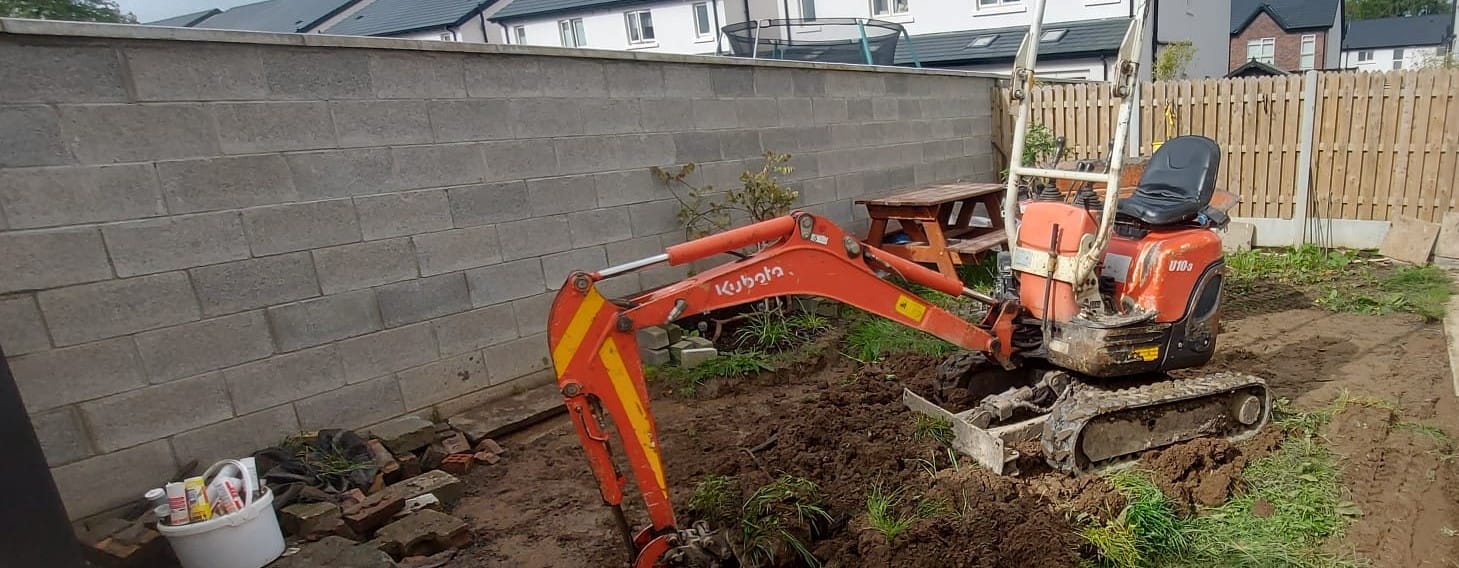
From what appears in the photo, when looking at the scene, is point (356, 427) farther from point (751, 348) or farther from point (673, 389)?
point (751, 348)

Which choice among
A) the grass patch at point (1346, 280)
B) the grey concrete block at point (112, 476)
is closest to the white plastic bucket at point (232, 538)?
the grey concrete block at point (112, 476)

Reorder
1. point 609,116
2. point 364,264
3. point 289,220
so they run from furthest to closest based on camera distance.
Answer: point 609,116
point 364,264
point 289,220

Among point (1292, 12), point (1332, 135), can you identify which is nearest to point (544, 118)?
point (1332, 135)

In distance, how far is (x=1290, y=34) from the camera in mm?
37031

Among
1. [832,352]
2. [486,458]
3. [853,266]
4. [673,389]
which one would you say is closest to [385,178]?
[486,458]

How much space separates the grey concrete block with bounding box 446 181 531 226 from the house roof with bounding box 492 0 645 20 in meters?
21.2

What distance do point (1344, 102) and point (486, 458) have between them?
8634mm

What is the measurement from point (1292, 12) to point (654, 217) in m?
46.2

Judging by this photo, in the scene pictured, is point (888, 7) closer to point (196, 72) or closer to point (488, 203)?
point (488, 203)

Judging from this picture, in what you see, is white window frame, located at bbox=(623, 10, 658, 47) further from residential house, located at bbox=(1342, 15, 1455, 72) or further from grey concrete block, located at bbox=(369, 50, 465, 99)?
residential house, located at bbox=(1342, 15, 1455, 72)

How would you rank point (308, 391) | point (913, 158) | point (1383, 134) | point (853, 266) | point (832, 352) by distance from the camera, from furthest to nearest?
point (913, 158) < point (1383, 134) < point (832, 352) < point (308, 391) < point (853, 266)

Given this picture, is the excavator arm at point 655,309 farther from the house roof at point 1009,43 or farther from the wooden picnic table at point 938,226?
the house roof at point 1009,43

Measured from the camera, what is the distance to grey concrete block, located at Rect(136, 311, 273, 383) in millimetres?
3365

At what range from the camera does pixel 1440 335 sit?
16.5 ft
